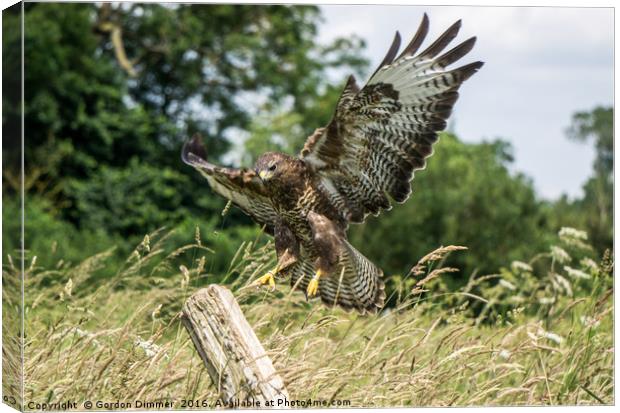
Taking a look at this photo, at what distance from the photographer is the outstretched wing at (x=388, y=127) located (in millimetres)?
4582

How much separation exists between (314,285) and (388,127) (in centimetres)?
87

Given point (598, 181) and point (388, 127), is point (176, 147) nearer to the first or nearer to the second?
point (598, 181)

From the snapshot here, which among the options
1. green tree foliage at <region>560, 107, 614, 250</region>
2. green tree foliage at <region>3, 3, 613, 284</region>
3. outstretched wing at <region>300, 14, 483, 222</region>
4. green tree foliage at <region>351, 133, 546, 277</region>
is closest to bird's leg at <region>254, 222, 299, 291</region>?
outstretched wing at <region>300, 14, 483, 222</region>

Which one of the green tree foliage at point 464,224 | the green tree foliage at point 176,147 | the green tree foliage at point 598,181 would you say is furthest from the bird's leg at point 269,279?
the green tree foliage at point 464,224

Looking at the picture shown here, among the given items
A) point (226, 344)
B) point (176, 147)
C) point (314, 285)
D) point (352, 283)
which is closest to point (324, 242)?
point (314, 285)

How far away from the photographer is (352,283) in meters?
5.16

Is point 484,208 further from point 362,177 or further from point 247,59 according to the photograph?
point 362,177

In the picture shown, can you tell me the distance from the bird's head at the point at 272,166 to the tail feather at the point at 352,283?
18.5 inches

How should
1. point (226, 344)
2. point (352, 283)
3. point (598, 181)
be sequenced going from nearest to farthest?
point (226, 344) → point (352, 283) → point (598, 181)

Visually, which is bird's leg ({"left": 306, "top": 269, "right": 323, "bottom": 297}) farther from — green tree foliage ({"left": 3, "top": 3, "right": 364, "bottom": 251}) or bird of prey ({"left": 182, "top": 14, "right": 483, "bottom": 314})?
green tree foliage ({"left": 3, "top": 3, "right": 364, "bottom": 251})

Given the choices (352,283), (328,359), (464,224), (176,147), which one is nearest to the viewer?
(328,359)

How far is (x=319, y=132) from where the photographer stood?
15.9 feet

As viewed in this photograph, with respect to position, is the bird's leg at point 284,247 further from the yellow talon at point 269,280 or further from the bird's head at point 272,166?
the bird's head at point 272,166

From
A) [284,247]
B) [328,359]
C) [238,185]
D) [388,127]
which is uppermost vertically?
[388,127]
